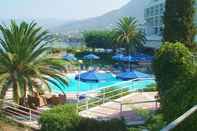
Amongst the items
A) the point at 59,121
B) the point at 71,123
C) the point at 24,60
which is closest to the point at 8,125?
the point at 24,60

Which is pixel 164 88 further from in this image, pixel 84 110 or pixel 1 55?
pixel 1 55

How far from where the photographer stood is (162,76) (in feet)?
41.4

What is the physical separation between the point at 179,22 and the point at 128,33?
36.3 metres

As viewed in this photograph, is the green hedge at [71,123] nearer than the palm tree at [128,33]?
Yes

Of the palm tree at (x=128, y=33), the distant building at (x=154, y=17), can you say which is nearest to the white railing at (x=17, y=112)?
the palm tree at (x=128, y=33)

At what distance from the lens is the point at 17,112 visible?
17.6 m

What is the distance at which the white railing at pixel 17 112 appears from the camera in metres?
16.6

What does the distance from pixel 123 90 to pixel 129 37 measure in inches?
1481

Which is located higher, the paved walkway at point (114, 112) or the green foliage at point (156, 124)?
the green foliage at point (156, 124)

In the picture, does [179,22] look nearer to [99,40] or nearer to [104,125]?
[104,125]

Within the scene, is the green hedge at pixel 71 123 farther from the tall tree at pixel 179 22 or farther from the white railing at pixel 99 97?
the tall tree at pixel 179 22

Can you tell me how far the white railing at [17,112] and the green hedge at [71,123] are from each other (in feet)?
8.58

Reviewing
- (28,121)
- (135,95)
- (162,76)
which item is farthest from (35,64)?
(162,76)

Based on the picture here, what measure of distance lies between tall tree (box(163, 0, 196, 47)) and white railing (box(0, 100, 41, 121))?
8.00 m
